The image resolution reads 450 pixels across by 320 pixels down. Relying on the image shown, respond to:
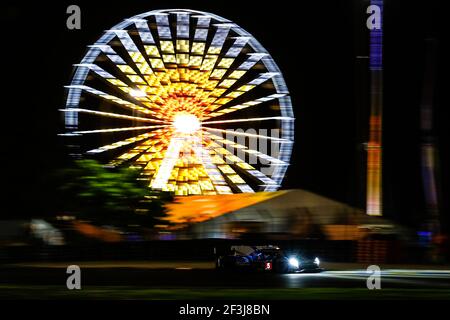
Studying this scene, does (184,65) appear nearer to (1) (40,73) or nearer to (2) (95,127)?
(2) (95,127)

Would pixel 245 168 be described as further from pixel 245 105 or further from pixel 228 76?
pixel 228 76

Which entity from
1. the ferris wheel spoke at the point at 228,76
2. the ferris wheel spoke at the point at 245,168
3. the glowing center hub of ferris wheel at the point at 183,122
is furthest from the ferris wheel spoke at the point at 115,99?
the ferris wheel spoke at the point at 245,168

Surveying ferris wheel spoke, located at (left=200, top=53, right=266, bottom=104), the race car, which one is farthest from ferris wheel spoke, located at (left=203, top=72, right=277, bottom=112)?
the race car

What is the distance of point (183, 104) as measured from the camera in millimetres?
35969

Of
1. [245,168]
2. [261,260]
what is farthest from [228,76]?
[261,260]

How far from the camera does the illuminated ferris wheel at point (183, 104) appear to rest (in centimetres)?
3606

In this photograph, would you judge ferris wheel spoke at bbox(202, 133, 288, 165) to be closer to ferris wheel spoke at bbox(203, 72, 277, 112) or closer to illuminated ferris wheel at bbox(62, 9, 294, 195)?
illuminated ferris wheel at bbox(62, 9, 294, 195)

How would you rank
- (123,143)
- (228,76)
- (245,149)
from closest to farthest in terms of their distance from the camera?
(123,143)
(228,76)
(245,149)

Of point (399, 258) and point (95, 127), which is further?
point (95, 127)

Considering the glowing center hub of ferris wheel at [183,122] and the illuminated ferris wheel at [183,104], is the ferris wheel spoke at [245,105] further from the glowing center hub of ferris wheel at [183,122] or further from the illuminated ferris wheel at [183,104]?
the glowing center hub of ferris wheel at [183,122]

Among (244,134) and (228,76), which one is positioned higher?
(228,76)

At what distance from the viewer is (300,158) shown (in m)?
57.6
